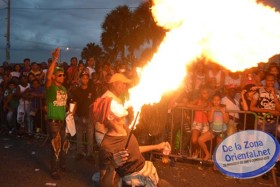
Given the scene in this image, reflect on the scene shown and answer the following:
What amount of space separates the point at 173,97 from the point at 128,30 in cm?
2569

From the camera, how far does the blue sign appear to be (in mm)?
7348

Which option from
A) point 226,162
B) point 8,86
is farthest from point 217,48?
point 8,86

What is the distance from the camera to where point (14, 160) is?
27.2 ft

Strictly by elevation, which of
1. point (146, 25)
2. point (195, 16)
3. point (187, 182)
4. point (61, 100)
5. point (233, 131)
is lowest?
point (187, 182)

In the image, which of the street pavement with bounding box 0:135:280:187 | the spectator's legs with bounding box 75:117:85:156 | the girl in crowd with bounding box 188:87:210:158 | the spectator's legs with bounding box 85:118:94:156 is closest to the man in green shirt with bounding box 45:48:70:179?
the street pavement with bounding box 0:135:280:187

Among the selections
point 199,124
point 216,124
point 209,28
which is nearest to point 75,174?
point 199,124

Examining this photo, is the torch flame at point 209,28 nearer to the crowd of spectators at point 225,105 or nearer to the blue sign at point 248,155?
the crowd of spectators at point 225,105

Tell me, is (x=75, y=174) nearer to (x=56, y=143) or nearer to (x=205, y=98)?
(x=56, y=143)

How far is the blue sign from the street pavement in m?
0.19

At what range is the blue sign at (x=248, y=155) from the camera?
7.35 meters

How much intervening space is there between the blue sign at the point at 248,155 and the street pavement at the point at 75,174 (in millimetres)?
189

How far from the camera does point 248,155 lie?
292 inches

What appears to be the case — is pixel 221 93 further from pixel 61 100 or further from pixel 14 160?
pixel 14 160

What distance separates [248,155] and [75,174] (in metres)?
3.72
